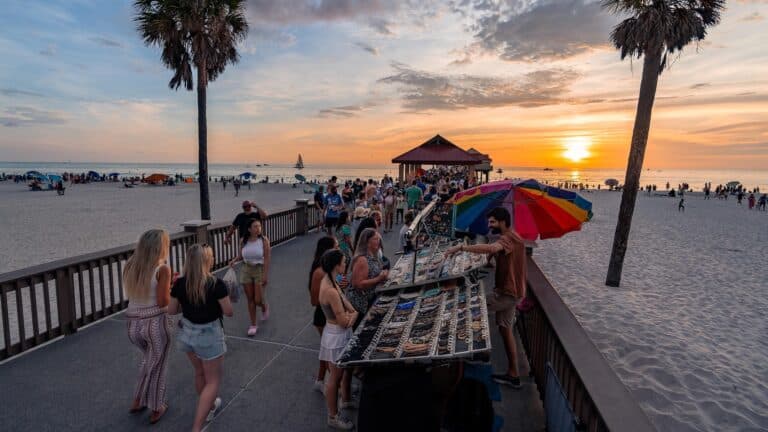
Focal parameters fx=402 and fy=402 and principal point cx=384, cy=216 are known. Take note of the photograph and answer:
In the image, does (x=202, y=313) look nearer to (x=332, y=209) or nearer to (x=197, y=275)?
(x=197, y=275)

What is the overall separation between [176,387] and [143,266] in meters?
1.57

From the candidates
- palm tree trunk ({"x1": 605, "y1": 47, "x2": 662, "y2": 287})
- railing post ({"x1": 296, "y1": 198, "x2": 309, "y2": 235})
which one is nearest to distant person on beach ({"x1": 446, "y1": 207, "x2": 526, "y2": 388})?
palm tree trunk ({"x1": 605, "y1": 47, "x2": 662, "y2": 287})

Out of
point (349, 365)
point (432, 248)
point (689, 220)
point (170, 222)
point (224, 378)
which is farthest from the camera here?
point (689, 220)

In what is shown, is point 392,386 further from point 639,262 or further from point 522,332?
point 639,262

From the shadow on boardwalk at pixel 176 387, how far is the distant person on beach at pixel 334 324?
0.26 meters

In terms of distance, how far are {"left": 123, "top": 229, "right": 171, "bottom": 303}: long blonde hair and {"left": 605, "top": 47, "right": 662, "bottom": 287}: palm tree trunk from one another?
1044 cm

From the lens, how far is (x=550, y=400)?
10.8 feet

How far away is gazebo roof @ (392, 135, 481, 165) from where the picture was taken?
16.2m

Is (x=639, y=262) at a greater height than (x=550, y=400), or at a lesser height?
lesser

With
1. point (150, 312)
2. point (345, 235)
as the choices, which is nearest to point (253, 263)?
point (345, 235)

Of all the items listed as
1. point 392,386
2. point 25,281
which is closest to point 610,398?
point 392,386

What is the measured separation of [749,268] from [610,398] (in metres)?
14.4

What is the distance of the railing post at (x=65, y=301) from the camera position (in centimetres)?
514

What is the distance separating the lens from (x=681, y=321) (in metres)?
7.76
